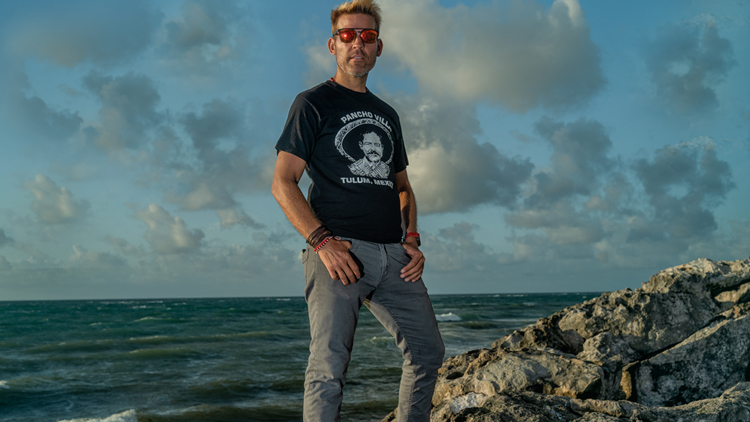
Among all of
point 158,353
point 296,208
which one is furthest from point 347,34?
point 158,353

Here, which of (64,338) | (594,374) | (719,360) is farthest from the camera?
(64,338)

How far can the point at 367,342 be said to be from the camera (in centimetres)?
1557

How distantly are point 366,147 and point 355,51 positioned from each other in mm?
525

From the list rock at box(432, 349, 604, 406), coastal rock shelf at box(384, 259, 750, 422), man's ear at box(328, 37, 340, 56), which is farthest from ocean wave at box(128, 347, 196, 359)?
man's ear at box(328, 37, 340, 56)

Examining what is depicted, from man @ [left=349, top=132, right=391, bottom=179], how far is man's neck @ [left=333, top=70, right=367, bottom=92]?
0.31 metres

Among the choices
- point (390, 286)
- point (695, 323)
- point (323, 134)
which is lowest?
point (695, 323)

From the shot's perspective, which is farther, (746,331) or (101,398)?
(101,398)

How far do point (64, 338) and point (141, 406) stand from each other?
658 inches

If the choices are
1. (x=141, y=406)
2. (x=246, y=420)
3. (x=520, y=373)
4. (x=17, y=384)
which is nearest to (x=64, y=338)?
(x=17, y=384)

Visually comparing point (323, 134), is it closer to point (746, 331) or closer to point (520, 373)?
point (520, 373)

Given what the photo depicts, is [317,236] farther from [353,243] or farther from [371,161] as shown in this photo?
[371,161]

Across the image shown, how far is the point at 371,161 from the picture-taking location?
2.37 meters

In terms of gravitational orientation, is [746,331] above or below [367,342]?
above

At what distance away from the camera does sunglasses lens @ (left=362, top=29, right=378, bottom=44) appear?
98.3 inches
